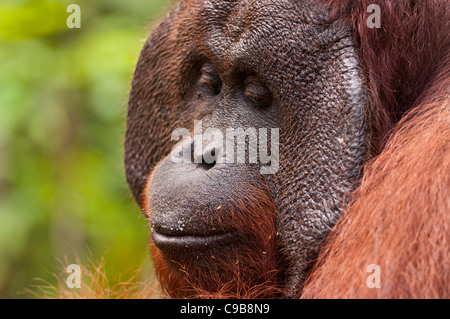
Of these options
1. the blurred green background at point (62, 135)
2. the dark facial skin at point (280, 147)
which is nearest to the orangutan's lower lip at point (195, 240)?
the dark facial skin at point (280, 147)

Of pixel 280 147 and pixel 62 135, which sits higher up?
pixel 62 135

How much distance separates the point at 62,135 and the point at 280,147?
10.0 ft

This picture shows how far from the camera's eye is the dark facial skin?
1606 mm

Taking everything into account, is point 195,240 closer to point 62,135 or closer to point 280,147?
point 280,147

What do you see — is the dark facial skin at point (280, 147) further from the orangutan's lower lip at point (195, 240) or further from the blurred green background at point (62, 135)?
the blurred green background at point (62, 135)

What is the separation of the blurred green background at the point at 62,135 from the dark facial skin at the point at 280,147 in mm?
2092

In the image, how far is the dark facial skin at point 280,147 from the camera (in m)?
1.61

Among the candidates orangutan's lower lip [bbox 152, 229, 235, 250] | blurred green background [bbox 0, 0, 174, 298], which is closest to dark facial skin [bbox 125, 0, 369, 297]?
orangutan's lower lip [bbox 152, 229, 235, 250]

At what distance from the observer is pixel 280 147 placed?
172 centimetres

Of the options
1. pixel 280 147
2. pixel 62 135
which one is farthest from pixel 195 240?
pixel 62 135

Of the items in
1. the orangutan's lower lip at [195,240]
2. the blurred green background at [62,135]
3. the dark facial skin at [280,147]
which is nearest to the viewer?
the dark facial skin at [280,147]

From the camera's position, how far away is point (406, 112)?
167 centimetres
